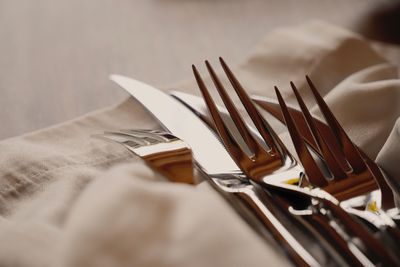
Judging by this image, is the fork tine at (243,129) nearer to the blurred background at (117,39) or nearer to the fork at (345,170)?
the fork at (345,170)

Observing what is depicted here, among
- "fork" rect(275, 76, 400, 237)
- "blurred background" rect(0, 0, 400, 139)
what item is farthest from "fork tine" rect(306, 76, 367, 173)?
"blurred background" rect(0, 0, 400, 139)

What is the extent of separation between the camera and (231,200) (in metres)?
0.38

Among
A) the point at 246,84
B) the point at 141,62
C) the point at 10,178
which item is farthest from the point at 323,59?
the point at 10,178

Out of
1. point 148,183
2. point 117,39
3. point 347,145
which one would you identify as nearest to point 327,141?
point 347,145

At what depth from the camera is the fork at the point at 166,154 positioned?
15.4 inches

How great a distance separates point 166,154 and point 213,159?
31 millimetres

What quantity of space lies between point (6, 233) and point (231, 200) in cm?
13

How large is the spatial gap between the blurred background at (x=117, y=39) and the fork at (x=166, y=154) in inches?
6.4

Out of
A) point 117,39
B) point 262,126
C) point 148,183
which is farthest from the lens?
point 117,39

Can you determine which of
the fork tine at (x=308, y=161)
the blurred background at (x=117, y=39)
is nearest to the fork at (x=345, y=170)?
the fork tine at (x=308, y=161)

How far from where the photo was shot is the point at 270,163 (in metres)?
0.39

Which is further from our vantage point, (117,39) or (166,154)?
(117,39)

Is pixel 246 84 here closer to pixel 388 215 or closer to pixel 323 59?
pixel 323 59

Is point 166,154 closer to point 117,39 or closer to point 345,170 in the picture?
point 345,170
